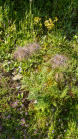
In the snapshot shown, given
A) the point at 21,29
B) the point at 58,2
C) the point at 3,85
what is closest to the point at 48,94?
the point at 3,85

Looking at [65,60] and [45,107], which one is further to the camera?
[65,60]

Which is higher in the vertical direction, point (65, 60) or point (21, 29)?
point (21, 29)

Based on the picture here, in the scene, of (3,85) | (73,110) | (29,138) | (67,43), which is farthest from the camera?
(67,43)

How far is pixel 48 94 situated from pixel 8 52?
1.55 m

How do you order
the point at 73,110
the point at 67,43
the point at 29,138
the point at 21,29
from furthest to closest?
the point at 21,29, the point at 67,43, the point at 73,110, the point at 29,138

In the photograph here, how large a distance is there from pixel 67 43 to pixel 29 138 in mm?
2280

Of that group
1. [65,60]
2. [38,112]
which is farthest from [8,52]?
[38,112]

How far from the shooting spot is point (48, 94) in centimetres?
259

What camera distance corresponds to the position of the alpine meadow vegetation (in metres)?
2.52

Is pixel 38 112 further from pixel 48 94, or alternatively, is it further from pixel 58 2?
pixel 58 2

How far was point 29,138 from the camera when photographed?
8.01 ft

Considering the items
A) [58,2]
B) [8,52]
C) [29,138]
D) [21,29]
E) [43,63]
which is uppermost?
[58,2]

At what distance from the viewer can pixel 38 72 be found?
2.85 metres

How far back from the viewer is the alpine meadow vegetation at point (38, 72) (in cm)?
252
